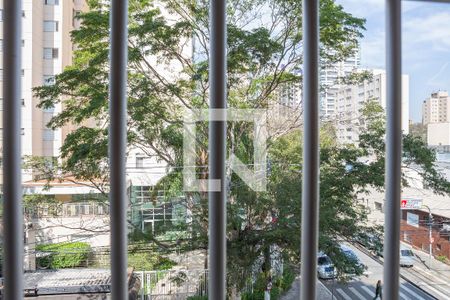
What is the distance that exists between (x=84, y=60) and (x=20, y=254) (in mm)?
888

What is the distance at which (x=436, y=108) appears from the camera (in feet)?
5.69

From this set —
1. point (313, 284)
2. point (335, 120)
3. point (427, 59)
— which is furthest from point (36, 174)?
point (427, 59)

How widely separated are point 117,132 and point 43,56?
0.70 metres

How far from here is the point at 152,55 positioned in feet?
5.88

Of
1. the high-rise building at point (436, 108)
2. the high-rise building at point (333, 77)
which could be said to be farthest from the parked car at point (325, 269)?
the high-rise building at point (436, 108)

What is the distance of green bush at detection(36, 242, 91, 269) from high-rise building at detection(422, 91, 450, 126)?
1653 mm

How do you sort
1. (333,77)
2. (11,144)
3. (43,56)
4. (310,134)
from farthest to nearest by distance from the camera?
(333,77), (43,56), (310,134), (11,144)

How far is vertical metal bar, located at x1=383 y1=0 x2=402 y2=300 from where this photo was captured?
1180mm

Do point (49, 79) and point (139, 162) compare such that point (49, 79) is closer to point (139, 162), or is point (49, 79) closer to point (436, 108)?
point (139, 162)

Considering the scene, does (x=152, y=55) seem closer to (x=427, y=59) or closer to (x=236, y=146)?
(x=236, y=146)

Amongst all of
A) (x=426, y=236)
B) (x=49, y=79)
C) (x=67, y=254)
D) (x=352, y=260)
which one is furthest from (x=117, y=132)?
(x=426, y=236)

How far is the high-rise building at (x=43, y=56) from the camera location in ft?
4.69

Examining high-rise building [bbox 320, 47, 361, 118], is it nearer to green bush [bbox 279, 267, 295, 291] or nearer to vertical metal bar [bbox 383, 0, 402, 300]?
vertical metal bar [bbox 383, 0, 402, 300]

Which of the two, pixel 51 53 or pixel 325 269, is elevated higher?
pixel 51 53
